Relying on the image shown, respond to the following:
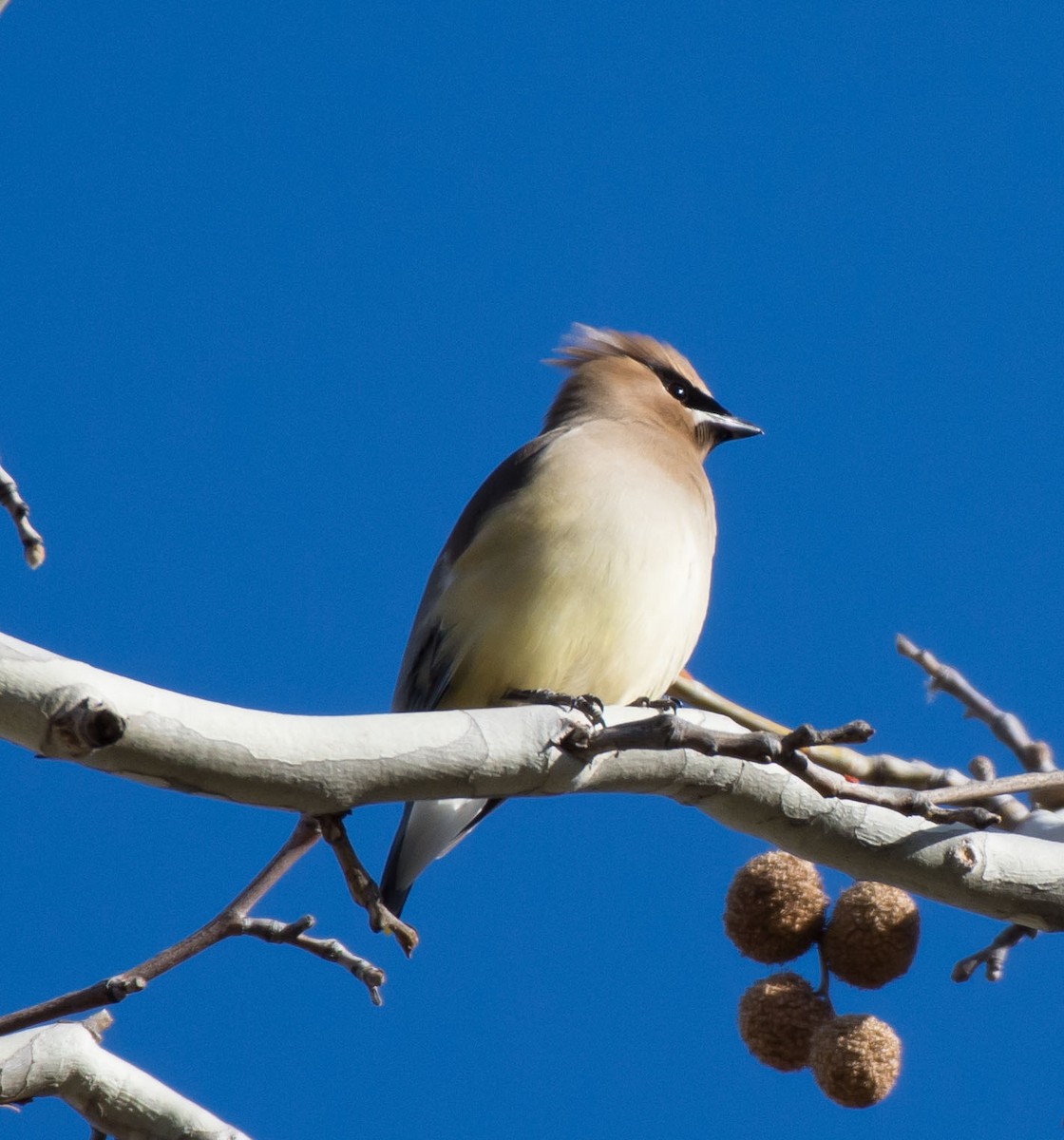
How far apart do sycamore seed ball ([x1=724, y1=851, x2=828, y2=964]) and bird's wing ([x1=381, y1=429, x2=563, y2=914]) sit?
0.62 metres

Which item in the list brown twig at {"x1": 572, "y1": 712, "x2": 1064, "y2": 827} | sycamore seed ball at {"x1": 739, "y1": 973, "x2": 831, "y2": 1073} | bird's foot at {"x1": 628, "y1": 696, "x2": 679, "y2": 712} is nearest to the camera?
brown twig at {"x1": 572, "y1": 712, "x2": 1064, "y2": 827}

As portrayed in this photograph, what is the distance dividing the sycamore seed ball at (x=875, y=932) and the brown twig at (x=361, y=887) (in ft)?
2.66

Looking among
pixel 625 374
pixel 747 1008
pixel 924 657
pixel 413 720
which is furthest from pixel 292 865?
pixel 625 374

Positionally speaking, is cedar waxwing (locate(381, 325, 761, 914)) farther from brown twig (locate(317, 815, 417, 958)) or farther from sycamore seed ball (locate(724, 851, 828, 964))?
brown twig (locate(317, 815, 417, 958))

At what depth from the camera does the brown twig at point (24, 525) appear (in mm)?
2256

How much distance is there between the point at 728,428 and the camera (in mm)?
4602

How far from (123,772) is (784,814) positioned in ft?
3.43

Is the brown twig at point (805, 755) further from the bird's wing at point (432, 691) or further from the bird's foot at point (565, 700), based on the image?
the bird's wing at point (432, 691)

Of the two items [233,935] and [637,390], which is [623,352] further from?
[233,935]

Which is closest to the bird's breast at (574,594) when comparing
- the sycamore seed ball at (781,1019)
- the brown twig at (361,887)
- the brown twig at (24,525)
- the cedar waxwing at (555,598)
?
the cedar waxwing at (555,598)

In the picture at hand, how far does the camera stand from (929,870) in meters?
2.56

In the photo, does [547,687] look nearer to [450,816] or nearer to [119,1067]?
[450,816]

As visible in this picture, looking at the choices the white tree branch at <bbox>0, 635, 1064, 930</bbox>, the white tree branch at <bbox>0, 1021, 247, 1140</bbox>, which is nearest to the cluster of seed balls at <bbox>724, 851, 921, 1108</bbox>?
the white tree branch at <bbox>0, 635, 1064, 930</bbox>

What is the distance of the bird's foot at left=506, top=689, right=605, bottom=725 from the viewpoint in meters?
2.50
